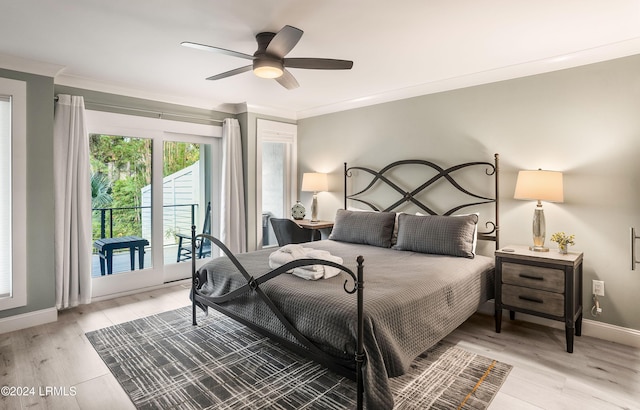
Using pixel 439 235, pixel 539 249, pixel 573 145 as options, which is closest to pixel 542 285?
pixel 539 249

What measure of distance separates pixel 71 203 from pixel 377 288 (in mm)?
3385

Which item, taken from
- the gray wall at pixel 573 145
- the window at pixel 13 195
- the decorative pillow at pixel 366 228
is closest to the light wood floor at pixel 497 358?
the window at pixel 13 195

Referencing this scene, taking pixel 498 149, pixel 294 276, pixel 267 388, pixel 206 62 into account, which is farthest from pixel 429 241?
pixel 206 62

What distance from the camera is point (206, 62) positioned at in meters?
3.39

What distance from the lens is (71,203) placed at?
3783 mm

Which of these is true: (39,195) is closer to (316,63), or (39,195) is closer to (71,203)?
(71,203)

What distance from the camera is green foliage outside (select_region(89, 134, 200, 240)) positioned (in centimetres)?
413

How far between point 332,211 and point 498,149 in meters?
2.44

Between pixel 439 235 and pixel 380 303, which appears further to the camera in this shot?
pixel 439 235

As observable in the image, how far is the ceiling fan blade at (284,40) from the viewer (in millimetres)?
2248

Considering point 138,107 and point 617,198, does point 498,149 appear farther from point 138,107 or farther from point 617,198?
point 138,107

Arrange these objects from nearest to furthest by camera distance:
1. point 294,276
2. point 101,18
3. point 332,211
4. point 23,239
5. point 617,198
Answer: point 101,18 → point 294,276 → point 617,198 → point 23,239 → point 332,211

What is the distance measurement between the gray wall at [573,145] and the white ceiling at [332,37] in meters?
0.19

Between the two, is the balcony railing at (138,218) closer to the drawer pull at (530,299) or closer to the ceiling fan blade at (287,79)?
the ceiling fan blade at (287,79)
